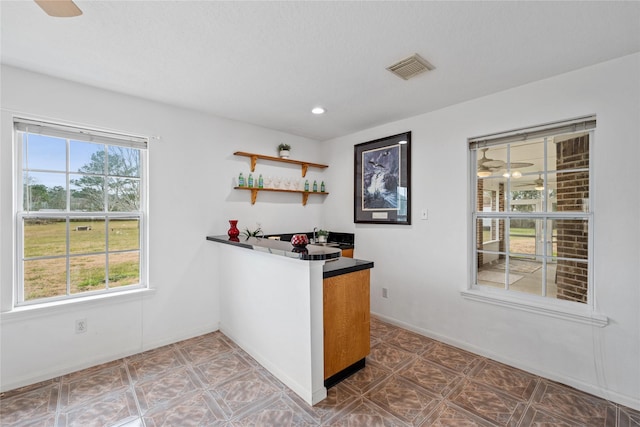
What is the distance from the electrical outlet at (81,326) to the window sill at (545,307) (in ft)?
11.4

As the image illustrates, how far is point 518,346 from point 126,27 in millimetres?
3734

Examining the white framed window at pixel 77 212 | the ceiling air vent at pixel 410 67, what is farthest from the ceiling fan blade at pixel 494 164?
the white framed window at pixel 77 212

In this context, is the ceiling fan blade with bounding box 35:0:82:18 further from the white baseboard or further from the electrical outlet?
the white baseboard

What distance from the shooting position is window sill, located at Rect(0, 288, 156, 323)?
2.13 m

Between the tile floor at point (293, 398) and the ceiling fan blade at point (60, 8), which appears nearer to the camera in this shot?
the ceiling fan blade at point (60, 8)

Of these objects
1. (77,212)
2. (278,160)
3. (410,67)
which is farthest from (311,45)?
(77,212)

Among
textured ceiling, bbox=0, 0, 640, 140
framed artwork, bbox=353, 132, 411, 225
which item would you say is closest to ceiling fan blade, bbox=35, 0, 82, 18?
textured ceiling, bbox=0, 0, 640, 140

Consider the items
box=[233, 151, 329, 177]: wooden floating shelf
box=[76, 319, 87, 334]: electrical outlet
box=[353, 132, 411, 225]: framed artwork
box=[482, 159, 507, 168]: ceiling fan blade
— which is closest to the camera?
box=[76, 319, 87, 334]: electrical outlet

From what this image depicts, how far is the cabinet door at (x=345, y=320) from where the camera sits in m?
2.12

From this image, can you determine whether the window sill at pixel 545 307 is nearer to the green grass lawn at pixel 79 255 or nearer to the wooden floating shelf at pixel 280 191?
the wooden floating shelf at pixel 280 191

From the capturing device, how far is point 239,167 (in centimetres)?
340

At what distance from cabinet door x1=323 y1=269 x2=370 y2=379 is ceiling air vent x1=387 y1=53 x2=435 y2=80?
1.61m

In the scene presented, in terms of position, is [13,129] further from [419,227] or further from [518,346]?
[518,346]

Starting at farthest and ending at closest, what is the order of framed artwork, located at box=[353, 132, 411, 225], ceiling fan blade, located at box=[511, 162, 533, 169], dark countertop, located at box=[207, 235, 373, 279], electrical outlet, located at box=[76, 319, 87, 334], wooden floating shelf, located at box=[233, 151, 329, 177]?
wooden floating shelf, located at box=[233, 151, 329, 177] < framed artwork, located at box=[353, 132, 411, 225] < ceiling fan blade, located at box=[511, 162, 533, 169] < electrical outlet, located at box=[76, 319, 87, 334] < dark countertop, located at box=[207, 235, 373, 279]
